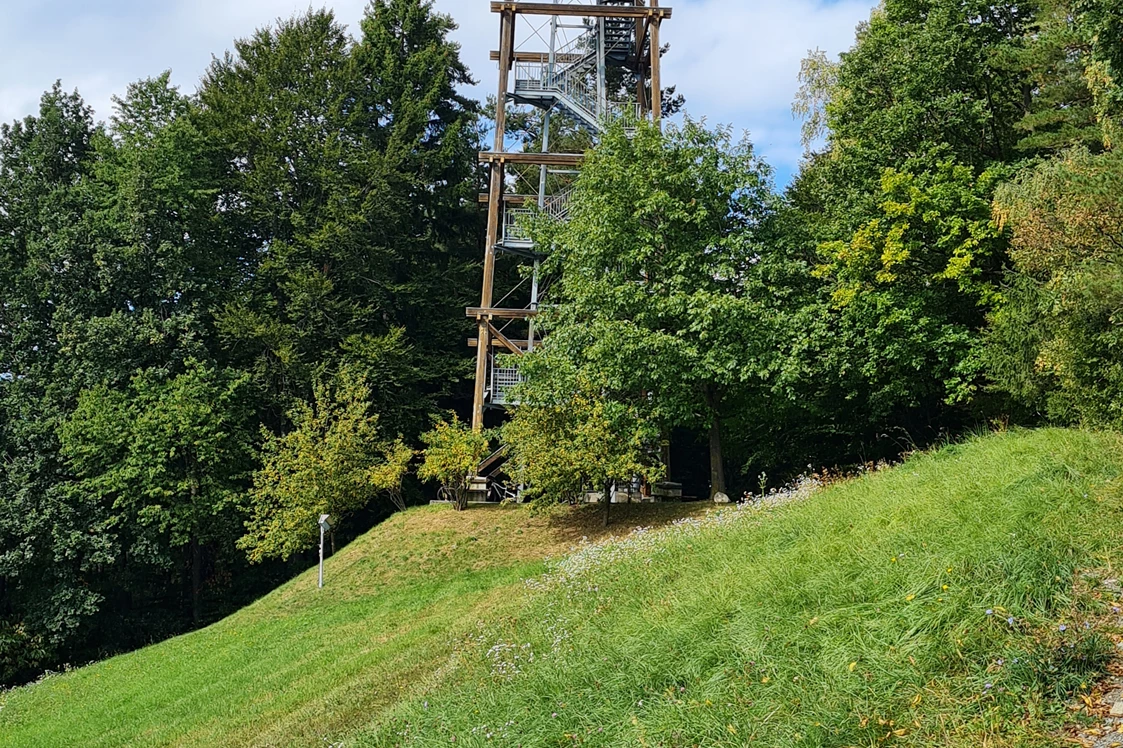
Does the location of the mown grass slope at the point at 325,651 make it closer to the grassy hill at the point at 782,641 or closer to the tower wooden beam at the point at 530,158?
the grassy hill at the point at 782,641

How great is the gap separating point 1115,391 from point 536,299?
15.2 meters

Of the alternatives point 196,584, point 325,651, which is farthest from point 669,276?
point 196,584

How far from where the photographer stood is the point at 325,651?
13.3 m

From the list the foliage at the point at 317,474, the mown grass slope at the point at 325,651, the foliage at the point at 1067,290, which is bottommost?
the mown grass slope at the point at 325,651

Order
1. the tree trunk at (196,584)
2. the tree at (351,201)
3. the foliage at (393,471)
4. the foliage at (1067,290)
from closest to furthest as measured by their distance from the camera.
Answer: the foliage at (1067,290) < the foliage at (393,471) < the tree trunk at (196,584) < the tree at (351,201)

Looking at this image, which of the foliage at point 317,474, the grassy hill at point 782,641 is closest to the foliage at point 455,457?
the foliage at point 317,474

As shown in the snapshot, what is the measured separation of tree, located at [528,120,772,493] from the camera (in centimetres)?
1789

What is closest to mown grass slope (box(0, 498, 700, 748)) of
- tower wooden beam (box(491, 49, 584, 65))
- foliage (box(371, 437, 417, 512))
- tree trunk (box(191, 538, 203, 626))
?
foliage (box(371, 437, 417, 512))

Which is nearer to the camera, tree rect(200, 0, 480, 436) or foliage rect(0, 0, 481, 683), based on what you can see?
foliage rect(0, 0, 481, 683)

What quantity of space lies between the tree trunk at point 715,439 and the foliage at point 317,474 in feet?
28.9

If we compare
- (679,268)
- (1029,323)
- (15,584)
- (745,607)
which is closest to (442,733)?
(745,607)

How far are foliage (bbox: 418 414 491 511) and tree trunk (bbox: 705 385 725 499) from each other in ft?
20.5

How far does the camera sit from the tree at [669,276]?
1789 cm

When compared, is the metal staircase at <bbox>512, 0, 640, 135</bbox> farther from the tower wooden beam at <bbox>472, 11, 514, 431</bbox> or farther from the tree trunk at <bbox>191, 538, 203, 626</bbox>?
the tree trunk at <bbox>191, 538, 203, 626</bbox>
